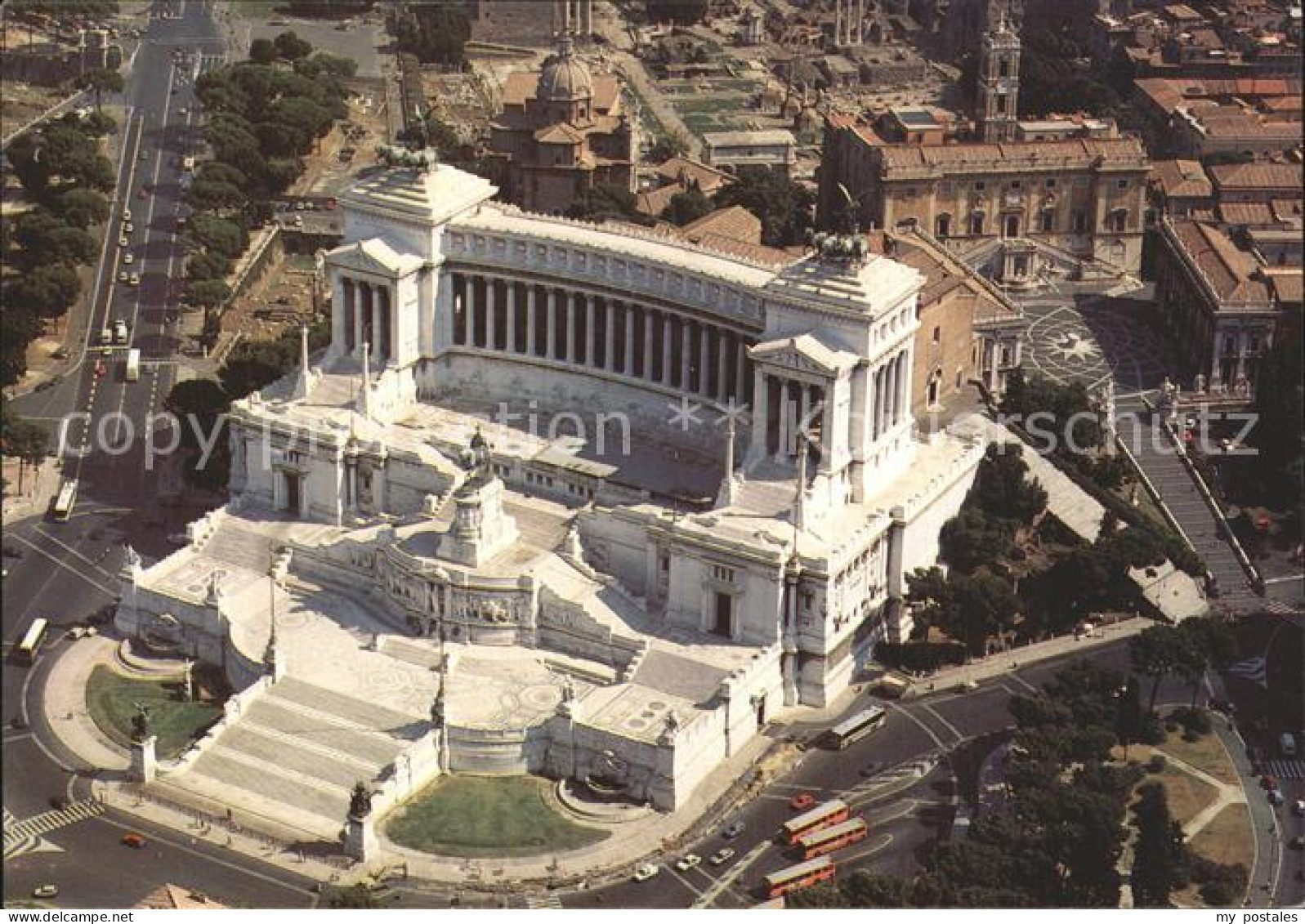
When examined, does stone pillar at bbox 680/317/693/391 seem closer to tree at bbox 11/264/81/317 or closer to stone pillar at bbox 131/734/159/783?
tree at bbox 11/264/81/317

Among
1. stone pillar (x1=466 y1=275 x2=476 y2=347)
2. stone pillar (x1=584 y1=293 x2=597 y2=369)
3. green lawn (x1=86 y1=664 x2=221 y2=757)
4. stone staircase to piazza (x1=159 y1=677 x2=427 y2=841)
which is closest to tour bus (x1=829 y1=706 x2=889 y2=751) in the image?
stone staircase to piazza (x1=159 y1=677 x2=427 y2=841)

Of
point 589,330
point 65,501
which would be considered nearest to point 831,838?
point 589,330

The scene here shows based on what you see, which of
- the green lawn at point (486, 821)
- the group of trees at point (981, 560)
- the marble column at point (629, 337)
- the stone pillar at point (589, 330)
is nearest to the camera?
the green lawn at point (486, 821)

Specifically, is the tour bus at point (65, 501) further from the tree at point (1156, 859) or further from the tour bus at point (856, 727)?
the tree at point (1156, 859)

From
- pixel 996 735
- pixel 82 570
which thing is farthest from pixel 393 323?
pixel 996 735

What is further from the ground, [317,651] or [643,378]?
[643,378]

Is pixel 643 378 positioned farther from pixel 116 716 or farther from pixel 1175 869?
pixel 1175 869

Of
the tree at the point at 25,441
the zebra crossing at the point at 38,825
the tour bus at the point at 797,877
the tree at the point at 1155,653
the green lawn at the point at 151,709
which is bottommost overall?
the tour bus at the point at 797,877

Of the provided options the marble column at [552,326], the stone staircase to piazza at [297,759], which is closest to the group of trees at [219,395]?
the marble column at [552,326]
